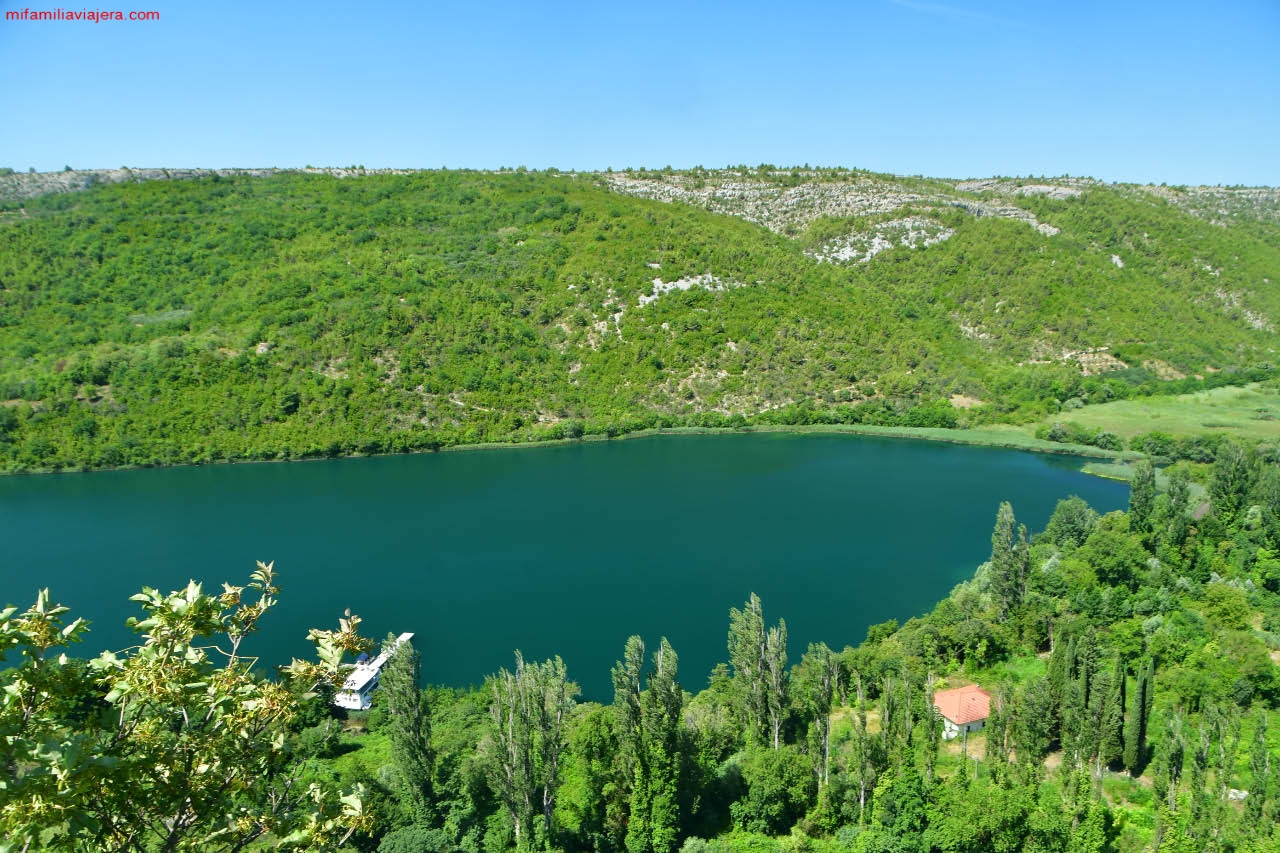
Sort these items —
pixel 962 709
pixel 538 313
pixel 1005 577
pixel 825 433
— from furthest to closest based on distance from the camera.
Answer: pixel 538 313
pixel 825 433
pixel 1005 577
pixel 962 709

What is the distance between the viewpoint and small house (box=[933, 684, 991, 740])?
77.2 ft

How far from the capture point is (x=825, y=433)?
72.4m

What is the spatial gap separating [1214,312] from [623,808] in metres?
117

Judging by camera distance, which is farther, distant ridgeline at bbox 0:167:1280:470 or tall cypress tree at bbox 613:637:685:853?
distant ridgeline at bbox 0:167:1280:470

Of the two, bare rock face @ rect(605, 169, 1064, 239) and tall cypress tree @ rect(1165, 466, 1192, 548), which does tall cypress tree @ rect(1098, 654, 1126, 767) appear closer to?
tall cypress tree @ rect(1165, 466, 1192, 548)

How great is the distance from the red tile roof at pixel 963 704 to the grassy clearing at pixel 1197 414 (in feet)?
164

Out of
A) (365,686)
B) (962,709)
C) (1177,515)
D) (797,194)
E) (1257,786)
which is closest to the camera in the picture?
(1257,786)

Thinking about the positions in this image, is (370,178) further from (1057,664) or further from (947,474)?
(1057,664)

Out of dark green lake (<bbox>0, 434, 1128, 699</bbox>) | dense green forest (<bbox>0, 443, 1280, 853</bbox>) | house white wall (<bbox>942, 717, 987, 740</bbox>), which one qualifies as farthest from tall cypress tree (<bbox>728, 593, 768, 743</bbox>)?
house white wall (<bbox>942, 717, 987, 740</bbox>)

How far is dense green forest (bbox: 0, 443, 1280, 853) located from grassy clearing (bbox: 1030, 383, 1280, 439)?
40480 millimetres

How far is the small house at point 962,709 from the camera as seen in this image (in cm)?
2353

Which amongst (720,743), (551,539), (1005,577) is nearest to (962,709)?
(720,743)

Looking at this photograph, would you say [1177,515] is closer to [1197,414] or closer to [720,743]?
[720,743]

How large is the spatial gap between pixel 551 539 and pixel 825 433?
36442 mm
